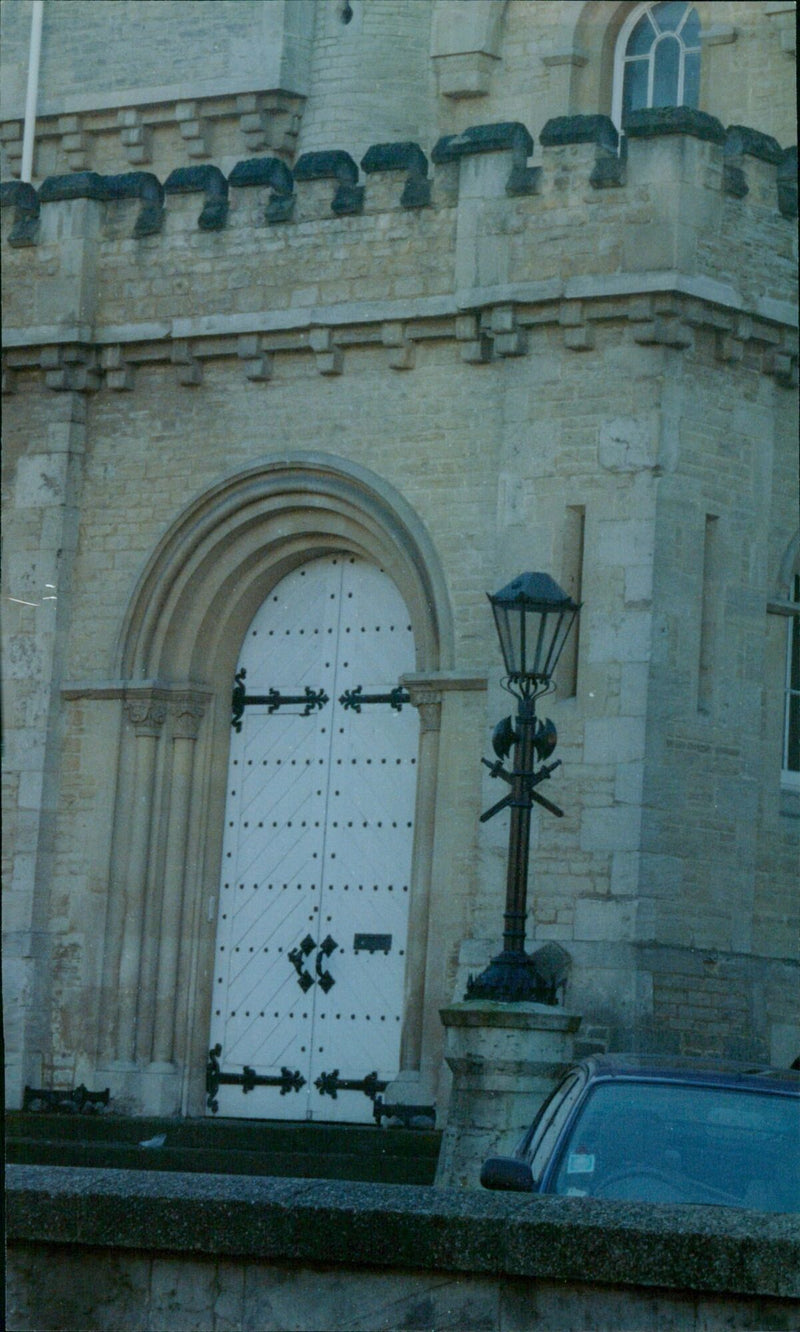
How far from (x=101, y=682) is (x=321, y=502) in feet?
6.51

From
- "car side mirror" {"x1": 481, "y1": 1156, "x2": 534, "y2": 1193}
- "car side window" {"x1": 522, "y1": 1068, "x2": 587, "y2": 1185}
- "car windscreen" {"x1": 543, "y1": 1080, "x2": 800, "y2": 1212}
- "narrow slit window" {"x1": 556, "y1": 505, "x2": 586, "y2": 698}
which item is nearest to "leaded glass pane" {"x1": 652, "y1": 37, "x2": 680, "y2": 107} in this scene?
"narrow slit window" {"x1": 556, "y1": 505, "x2": 586, "y2": 698}

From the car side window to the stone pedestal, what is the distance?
281cm

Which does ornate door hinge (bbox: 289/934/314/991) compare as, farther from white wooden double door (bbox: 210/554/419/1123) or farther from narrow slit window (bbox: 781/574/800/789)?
narrow slit window (bbox: 781/574/800/789)

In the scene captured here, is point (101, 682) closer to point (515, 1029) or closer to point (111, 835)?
point (111, 835)

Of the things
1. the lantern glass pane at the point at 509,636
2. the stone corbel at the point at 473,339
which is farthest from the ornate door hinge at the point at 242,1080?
the lantern glass pane at the point at 509,636

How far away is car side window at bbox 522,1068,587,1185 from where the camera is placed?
913cm

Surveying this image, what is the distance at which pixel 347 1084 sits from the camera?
17281 millimetres

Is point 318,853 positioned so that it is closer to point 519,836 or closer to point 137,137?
point 519,836

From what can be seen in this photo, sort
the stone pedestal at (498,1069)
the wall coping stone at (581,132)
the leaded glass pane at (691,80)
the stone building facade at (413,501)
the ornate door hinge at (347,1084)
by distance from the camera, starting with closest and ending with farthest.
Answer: the stone pedestal at (498,1069) → the stone building facade at (413,501) → the wall coping stone at (581,132) → the ornate door hinge at (347,1084) → the leaded glass pane at (691,80)

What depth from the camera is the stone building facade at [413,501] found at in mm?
16094

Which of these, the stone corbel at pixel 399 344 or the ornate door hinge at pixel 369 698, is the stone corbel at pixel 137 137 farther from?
the ornate door hinge at pixel 369 698

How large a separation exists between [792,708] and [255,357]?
14.1 ft

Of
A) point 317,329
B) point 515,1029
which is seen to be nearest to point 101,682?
point 317,329

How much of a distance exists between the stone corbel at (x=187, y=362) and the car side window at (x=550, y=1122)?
29.8 feet
